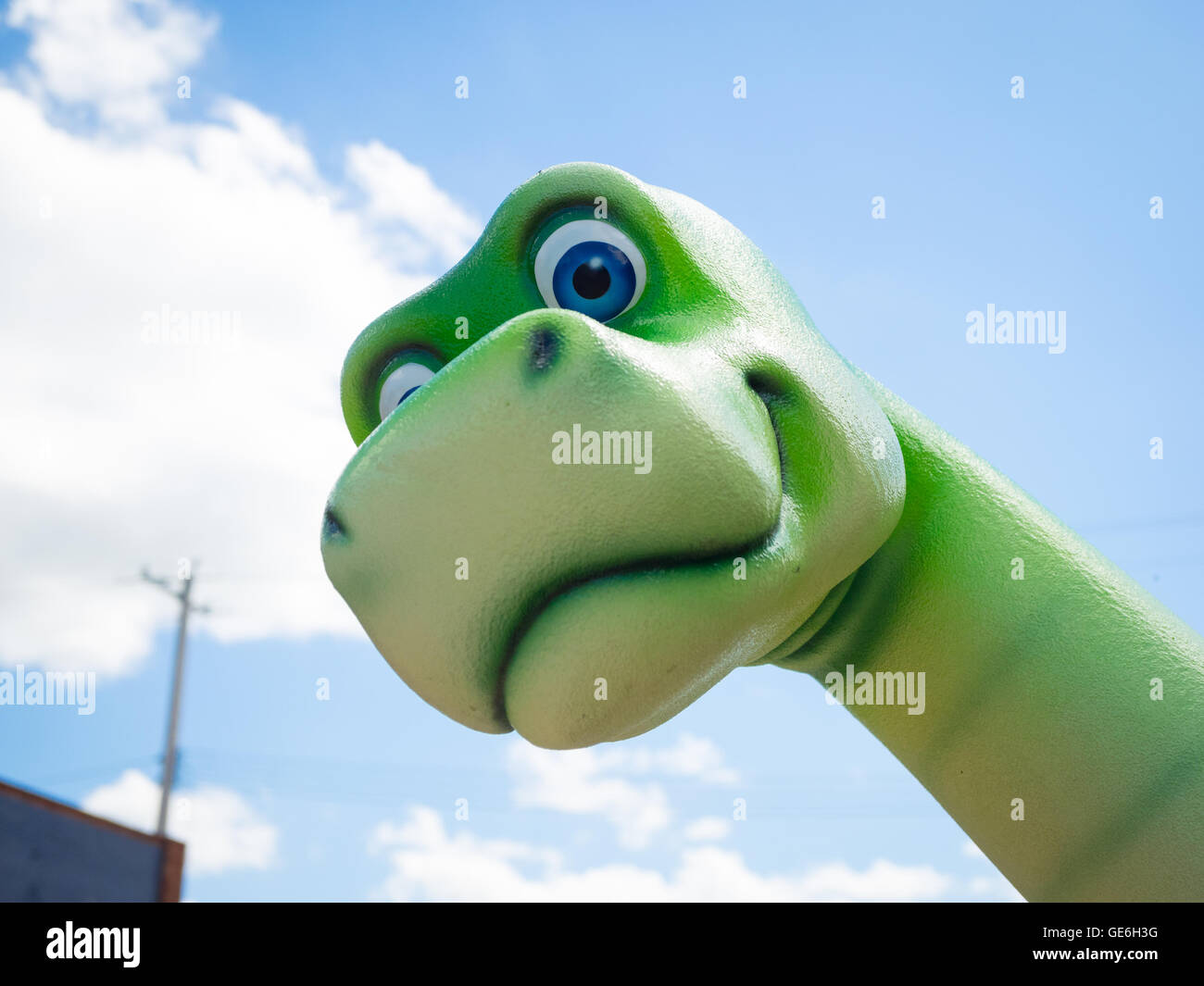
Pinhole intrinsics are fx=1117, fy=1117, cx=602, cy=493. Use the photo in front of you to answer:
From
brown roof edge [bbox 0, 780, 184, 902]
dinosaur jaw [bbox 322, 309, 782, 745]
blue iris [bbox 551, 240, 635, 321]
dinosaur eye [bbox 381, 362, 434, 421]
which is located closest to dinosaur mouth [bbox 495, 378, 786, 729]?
dinosaur jaw [bbox 322, 309, 782, 745]

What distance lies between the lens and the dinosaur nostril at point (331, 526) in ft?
5.18

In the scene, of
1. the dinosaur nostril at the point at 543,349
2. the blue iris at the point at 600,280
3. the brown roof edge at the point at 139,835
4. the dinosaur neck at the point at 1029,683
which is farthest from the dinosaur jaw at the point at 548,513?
the brown roof edge at the point at 139,835

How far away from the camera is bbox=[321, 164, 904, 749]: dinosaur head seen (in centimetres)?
150

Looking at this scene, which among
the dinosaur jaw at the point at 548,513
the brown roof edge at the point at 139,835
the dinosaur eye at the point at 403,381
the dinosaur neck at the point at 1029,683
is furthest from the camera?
the brown roof edge at the point at 139,835

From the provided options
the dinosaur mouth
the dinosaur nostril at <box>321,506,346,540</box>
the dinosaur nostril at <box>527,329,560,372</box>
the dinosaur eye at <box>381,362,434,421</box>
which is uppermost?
the dinosaur eye at <box>381,362,434,421</box>

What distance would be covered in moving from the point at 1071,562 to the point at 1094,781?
372 millimetres

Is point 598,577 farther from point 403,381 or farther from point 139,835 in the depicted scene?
point 139,835

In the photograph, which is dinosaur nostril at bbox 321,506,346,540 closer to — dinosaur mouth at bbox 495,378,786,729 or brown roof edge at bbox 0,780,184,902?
dinosaur mouth at bbox 495,378,786,729

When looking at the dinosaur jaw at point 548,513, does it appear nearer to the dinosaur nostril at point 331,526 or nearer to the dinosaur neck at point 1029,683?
the dinosaur nostril at point 331,526

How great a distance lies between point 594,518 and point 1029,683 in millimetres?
870

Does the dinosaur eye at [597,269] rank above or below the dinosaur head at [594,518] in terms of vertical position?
above

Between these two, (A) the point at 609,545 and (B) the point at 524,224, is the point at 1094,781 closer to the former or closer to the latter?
(A) the point at 609,545

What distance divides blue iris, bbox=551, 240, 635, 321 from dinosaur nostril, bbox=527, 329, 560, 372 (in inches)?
13.9

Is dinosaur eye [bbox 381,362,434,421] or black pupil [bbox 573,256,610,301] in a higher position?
black pupil [bbox 573,256,610,301]
